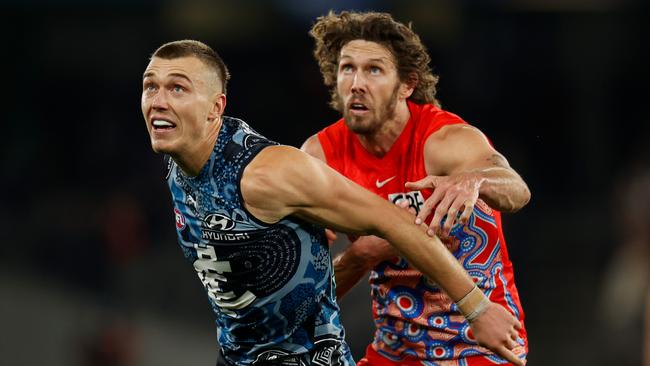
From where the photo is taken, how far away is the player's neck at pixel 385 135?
16.7 ft

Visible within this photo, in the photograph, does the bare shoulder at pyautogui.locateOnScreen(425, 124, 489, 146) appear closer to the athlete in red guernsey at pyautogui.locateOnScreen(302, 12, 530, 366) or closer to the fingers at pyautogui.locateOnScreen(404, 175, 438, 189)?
the athlete in red guernsey at pyautogui.locateOnScreen(302, 12, 530, 366)

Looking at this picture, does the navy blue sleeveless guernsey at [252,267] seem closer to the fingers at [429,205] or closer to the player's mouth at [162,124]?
the player's mouth at [162,124]

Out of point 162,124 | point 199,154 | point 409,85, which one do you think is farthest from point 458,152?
point 162,124

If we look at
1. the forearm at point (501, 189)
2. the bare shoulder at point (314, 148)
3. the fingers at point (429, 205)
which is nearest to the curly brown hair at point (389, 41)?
the bare shoulder at point (314, 148)

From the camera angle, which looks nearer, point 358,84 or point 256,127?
point 358,84

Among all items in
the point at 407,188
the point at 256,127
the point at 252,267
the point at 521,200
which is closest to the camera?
the point at 252,267

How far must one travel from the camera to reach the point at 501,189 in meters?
4.42

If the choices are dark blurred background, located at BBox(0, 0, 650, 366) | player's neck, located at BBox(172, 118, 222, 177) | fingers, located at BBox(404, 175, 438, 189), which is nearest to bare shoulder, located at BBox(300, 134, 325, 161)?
player's neck, located at BBox(172, 118, 222, 177)

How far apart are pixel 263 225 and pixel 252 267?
21cm

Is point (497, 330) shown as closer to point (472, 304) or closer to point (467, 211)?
point (472, 304)
